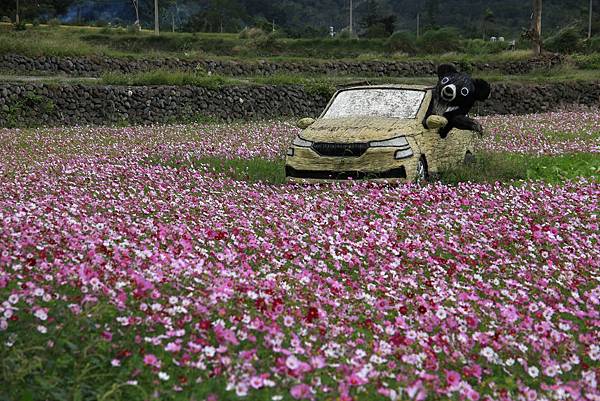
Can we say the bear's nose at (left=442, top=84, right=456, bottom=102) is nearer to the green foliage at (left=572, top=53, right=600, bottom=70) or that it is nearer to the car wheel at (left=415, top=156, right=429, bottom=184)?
the car wheel at (left=415, top=156, right=429, bottom=184)

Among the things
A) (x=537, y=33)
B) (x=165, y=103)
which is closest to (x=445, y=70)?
(x=165, y=103)

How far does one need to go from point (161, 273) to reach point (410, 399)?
186 cm

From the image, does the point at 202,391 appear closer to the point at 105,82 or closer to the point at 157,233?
the point at 157,233

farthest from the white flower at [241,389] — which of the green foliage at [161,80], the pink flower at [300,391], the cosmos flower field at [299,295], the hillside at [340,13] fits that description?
the hillside at [340,13]

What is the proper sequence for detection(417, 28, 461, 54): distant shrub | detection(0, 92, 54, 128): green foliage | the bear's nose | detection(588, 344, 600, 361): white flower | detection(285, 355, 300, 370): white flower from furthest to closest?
detection(417, 28, 461, 54): distant shrub
detection(0, 92, 54, 128): green foliage
the bear's nose
detection(588, 344, 600, 361): white flower
detection(285, 355, 300, 370): white flower

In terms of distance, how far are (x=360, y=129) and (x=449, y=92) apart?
2210mm

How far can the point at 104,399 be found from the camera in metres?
3.56

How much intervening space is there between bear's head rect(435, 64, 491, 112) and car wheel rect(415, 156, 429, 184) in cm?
153

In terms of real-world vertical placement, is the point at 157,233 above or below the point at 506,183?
above

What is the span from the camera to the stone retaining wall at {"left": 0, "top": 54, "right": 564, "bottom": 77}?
33.5 m

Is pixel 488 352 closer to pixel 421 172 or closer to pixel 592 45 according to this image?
pixel 421 172

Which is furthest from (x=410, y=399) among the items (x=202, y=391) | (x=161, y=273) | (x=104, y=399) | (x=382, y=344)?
(x=161, y=273)

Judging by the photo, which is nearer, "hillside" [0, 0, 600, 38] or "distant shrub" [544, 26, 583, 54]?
"distant shrub" [544, 26, 583, 54]

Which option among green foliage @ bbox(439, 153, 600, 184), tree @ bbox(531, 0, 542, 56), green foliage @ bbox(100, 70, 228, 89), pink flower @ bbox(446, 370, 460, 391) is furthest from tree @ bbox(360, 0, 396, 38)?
pink flower @ bbox(446, 370, 460, 391)
